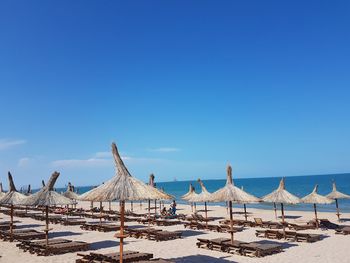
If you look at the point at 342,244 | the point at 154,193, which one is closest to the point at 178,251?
the point at 154,193

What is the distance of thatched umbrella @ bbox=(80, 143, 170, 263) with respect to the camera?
10906 mm

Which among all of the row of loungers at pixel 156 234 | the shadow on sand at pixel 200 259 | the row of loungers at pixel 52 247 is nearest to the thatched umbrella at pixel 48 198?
the row of loungers at pixel 52 247

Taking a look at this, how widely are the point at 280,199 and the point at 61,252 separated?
1230 centimetres

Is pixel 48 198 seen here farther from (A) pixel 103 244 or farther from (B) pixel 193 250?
(B) pixel 193 250

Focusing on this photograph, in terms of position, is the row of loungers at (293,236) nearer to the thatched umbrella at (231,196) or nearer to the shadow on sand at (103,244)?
the thatched umbrella at (231,196)

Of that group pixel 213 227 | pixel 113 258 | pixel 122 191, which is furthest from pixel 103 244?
pixel 122 191

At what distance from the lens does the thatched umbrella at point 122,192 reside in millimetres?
10906

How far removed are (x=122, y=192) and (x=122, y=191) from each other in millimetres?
53

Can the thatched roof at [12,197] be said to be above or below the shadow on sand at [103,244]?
above

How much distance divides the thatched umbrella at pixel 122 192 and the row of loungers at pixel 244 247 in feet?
20.1

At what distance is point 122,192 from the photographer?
11.0 m

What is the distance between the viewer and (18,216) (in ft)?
124

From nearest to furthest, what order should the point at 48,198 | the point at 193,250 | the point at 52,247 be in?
the point at 52,247 → the point at 193,250 → the point at 48,198

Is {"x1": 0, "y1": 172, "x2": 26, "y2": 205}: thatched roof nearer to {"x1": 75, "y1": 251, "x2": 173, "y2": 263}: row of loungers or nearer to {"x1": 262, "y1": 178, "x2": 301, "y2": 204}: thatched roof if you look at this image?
{"x1": 75, "y1": 251, "x2": 173, "y2": 263}: row of loungers
